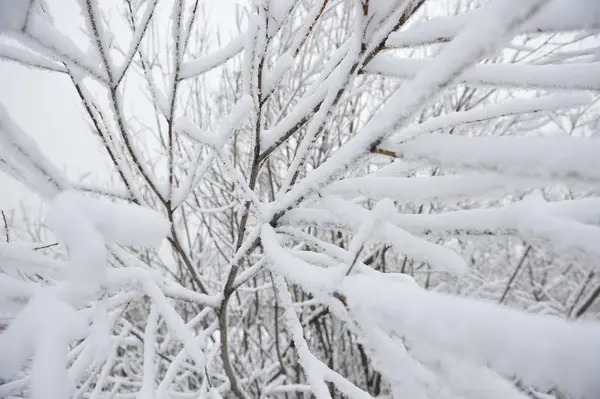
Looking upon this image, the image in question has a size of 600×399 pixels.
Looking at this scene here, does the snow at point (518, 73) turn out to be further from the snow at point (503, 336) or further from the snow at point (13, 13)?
the snow at point (13, 13)

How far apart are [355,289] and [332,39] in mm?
3620

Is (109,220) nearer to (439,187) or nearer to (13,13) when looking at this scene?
(13,13)

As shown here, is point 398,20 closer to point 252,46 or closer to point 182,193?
point 252,46

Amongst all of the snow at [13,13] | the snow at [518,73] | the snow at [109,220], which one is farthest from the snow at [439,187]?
the snow at [13,13]

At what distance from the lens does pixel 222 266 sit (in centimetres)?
629

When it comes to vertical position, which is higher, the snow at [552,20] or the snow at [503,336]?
the snow at [552,20]

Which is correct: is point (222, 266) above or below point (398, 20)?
below

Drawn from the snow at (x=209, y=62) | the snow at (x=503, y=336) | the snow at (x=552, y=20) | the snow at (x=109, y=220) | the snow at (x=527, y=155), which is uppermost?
the snow at (x=209, y=62)

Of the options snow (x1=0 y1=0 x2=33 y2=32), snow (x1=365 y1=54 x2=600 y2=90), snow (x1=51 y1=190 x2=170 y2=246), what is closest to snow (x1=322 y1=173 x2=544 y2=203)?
snow (x1=365 y1=54 x2=600 y2=90)

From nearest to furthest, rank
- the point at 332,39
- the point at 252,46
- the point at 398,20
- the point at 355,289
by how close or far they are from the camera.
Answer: the point at 355,289
the point at 398,20
the point at 252,46
the point at 332,39

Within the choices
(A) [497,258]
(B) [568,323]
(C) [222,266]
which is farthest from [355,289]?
(A) [497,258]

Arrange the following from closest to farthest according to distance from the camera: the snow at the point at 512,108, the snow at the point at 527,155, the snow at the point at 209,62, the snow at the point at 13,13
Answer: the snow at the point at 527,155 → the snow at the point at 13,13 → the snow at the point at 512,108 → the snow at the point at 209,62

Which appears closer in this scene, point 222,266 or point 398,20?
point 398,20

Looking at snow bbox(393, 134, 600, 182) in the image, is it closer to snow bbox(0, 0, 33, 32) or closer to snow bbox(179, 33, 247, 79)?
snow bbox(0, 0, 33, 32)
